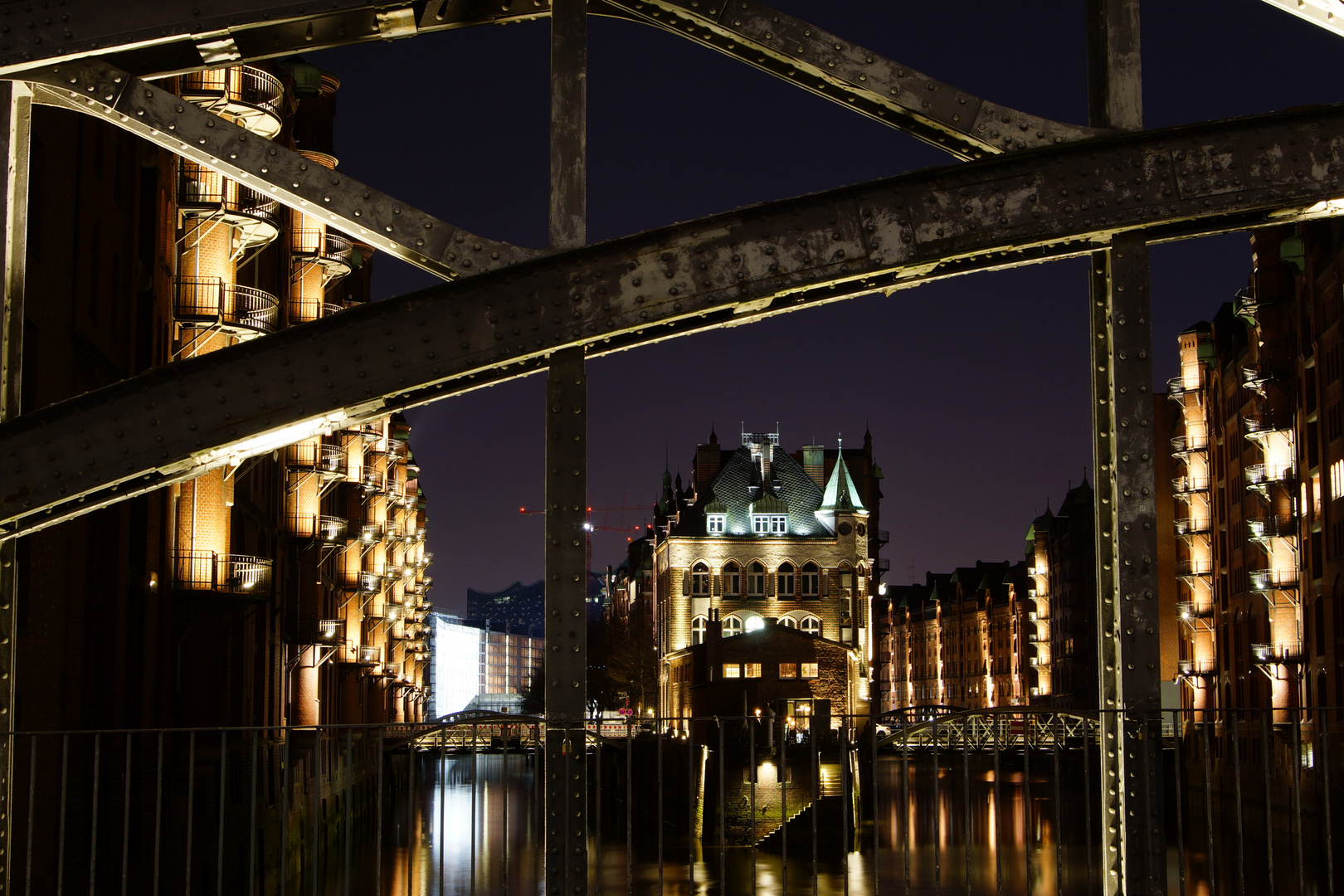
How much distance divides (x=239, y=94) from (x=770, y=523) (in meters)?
55.3

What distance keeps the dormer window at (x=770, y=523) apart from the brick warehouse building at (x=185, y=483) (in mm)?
36801

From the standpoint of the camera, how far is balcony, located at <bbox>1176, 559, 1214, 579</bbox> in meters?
57.2

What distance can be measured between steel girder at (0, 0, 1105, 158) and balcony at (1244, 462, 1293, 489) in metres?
42.1

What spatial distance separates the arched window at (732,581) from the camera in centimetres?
7588

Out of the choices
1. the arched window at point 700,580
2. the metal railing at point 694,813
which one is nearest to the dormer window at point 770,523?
the arched window at point 700,580

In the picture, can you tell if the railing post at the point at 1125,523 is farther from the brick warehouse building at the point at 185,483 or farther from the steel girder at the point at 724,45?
the brick warehouse building at the point at 185,483

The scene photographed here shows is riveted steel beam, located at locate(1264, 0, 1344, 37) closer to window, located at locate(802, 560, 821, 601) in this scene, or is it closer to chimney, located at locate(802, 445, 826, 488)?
window, located at locate(802, 560, 821, 601)

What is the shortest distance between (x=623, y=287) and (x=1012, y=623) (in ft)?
363

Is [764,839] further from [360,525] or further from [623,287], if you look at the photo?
[623,287]

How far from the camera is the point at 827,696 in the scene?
2340 inches

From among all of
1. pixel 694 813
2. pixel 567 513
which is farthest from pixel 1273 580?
pixel 567 513

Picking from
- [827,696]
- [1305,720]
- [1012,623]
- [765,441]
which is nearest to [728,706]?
[827,696]

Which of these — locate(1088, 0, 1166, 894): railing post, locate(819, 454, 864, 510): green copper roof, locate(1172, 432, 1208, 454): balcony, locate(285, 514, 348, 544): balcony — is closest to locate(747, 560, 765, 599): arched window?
locate(819, 454, 864, 510): green copper roof

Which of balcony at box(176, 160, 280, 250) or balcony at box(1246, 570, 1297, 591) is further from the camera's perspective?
balcony at box(1246, 570, 1297, 591)
